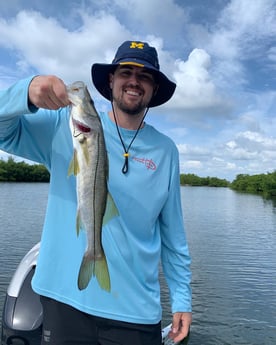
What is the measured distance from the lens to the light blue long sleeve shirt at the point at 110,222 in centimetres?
232

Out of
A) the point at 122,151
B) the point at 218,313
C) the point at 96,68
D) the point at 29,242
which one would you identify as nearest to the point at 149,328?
the point at 122,151

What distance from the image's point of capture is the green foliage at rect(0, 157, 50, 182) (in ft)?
276

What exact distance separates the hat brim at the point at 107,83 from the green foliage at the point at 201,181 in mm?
153814

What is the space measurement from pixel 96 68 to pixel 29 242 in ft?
44.6

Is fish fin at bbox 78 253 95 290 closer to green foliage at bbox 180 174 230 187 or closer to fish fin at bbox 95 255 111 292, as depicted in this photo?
fish fin at bbox 95 255 111 292

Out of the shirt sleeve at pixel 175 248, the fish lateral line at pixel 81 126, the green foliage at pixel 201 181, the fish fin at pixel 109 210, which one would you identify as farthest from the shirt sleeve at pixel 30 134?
the green foliage at pixel 201 181

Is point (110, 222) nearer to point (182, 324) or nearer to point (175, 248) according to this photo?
point (175, 248)

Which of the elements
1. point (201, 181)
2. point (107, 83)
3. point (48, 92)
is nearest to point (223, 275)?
point (107, 83)

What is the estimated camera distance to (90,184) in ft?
7.13

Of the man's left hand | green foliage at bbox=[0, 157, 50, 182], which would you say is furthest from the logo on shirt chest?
green foliage at bbox=[0, 157, 50, 182]

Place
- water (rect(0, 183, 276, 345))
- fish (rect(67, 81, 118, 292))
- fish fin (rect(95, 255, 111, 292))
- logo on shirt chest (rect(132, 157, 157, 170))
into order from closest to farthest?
fish (rect(67, 81, 118, 292))
fish fin (rect(95, 255, 111, 292))
logo on shirt chest (rect(132, 157, 157, 170))
water (rect(0, 183, 276, 345))

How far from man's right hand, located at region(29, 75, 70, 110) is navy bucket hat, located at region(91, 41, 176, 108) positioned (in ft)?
2.38

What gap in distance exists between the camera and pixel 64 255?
2357 mm

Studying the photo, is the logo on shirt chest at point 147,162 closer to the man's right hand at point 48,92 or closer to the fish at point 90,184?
the fish at point 90,184
